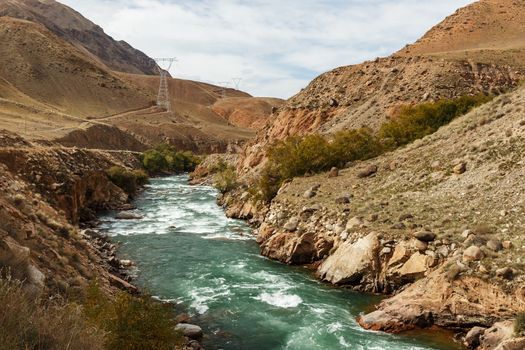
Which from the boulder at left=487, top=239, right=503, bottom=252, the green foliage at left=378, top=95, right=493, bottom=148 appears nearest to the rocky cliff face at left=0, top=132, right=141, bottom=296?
the boulder at left=487, top=239, right=503, bottom=252

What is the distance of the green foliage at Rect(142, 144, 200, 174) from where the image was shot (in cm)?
6769

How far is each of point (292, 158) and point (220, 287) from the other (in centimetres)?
1485

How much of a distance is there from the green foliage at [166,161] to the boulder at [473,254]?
5637 centimetres

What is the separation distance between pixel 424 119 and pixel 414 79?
10709 mm

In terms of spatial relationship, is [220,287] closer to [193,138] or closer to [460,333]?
[460,333]

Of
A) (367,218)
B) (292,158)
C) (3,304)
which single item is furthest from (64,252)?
(292,158)

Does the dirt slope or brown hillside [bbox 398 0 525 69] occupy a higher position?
brown hillside [bbox 398 0 525 69]

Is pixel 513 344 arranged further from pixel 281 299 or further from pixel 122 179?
pixel 122 179

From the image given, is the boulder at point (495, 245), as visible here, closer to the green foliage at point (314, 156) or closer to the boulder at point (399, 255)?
the boulder at point (399, 255)

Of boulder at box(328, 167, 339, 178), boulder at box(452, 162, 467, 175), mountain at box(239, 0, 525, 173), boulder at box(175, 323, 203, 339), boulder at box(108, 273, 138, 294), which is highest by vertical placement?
mountain at box(239, 0, 525, 173)

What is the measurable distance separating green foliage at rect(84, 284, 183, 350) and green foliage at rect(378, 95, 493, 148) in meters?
25.2

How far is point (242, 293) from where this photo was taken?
18.4 metres

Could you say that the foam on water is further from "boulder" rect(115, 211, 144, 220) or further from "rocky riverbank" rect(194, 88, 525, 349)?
"boulder" rect(115, 211, 144, 220)

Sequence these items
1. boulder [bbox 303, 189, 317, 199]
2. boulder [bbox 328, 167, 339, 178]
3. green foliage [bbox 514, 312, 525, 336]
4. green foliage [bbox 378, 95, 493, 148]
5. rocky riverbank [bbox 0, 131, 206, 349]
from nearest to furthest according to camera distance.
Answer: green foliage [bbox 514, 312, 525, 336]
rocky riverbank [bbox 0, 131, 206, 349]
boulder [bbox 303, 189, 317, 199]
boulder [bbox 328, 167, 339, 178]
green foliage [bbox 378, 95, 493, 148]
